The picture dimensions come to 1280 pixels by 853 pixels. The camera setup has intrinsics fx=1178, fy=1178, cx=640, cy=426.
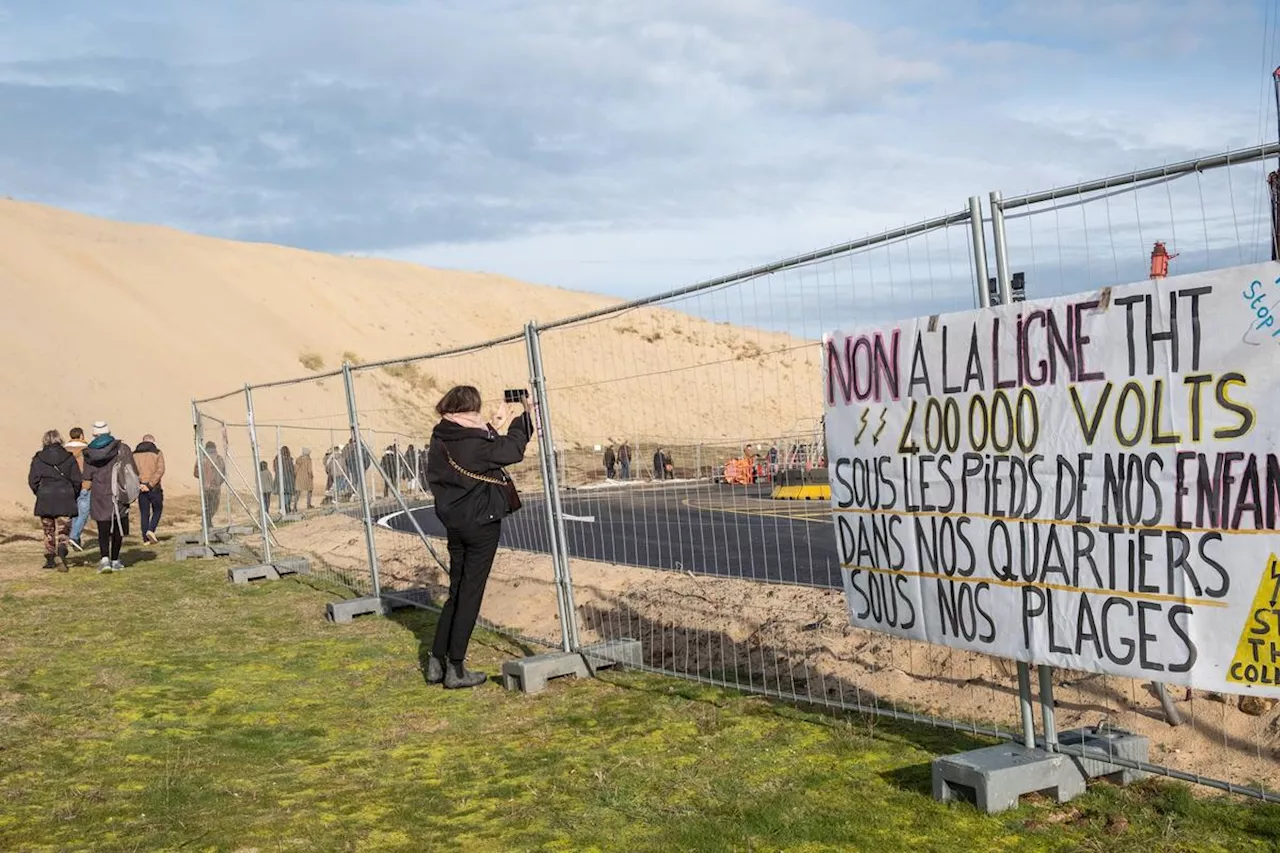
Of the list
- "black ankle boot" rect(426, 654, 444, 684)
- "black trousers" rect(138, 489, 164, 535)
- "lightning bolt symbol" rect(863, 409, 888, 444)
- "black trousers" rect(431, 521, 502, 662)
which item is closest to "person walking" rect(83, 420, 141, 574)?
"black trousers" rect(138, 489, 164, 535)

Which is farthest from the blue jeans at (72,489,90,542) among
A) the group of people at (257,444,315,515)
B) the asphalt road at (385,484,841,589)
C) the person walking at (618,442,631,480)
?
the person walking at (618,442,631,480)

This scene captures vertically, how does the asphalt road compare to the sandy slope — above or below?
below

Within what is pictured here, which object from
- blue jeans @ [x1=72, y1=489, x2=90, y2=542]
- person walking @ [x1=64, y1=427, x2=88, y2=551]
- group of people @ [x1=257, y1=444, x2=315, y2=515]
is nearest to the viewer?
person walking @ [x1=64, y1=427, x2=88, y2=551]

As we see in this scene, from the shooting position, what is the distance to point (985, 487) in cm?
479

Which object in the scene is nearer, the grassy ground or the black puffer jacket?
the grassy ground

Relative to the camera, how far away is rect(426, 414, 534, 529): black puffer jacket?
285 inches

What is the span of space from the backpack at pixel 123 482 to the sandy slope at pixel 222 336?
240 inches

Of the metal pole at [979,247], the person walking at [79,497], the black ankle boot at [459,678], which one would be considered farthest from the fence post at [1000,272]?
the person walking at [79,497]

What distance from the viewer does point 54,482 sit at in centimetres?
1548

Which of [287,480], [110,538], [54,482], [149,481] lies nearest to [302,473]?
[287,480]

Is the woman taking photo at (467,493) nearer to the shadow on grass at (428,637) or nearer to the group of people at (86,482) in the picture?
the shadow on grass at (428,637)

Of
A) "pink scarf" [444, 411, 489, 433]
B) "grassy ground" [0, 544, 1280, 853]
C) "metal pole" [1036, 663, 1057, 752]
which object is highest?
"pink scarf" [444, 411, 489, 433]

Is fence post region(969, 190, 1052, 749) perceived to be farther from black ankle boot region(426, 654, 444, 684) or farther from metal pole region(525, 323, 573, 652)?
black ankle boot region(426, 654, 444, 684)

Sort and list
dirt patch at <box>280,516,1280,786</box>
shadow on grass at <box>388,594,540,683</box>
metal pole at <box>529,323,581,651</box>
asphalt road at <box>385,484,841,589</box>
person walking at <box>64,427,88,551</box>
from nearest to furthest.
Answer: dirt patch at <box>280,516,1280,786</box>
metal pole at <box>529,323,581,651</box>
shadow on grass at <box>388,594,540,683</box>
asphalt road at <box>385,484,841,589</box>
person walking at <box>64,427,88,551</box>
